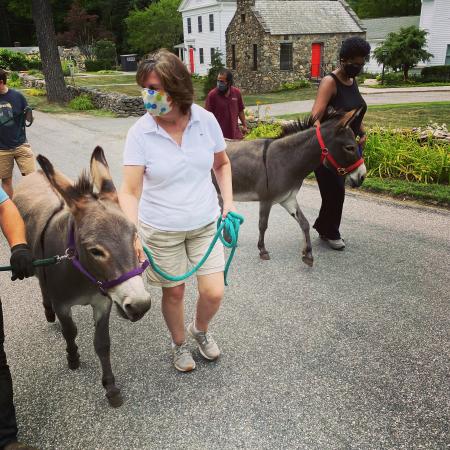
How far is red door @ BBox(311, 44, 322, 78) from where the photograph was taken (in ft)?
97.7

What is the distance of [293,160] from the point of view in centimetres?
481

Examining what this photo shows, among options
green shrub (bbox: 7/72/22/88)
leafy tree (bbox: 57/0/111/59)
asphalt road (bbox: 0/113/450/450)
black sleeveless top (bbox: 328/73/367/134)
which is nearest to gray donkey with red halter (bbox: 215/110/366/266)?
black sleeveless top (bbox: 328/73/367/134)

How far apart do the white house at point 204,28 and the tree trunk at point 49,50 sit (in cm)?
1441

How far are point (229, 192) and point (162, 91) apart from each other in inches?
33.8

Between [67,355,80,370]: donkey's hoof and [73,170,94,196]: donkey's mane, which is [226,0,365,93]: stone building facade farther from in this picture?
[73,170,94,196]: donkey's mane

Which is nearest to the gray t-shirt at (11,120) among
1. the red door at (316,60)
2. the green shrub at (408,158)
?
the green shrub at (408,158)

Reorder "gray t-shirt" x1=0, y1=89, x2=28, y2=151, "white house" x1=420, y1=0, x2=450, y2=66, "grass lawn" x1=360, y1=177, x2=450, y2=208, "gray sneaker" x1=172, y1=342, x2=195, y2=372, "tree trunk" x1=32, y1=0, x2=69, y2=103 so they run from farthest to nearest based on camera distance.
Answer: "white house" x1=420, y1=0, x2=450, y2=66 → "tree trunk" x1=32, y1=0, x2=69, y2=103 → "grass lawn" x1=360, y1=177, x2=450, y2=208 → "gray t-shirt" x1=0, y1=89, x2=28, y2=151 → "gray sneaker" x1=172, y1=342, x2=195, y2=372

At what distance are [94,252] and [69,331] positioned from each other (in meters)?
1.18

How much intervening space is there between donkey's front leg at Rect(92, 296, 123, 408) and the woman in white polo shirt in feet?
1.21

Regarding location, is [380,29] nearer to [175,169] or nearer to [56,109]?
[56,109]

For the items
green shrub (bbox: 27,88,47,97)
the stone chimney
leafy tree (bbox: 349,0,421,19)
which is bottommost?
green shrub (bbox: 27,88,47,97)

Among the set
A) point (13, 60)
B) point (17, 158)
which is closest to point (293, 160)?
point (17, 158)

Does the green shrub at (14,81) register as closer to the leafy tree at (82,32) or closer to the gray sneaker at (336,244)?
the leafy tree at (82,32)

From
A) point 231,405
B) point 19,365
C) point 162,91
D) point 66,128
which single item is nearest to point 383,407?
point 231,405
